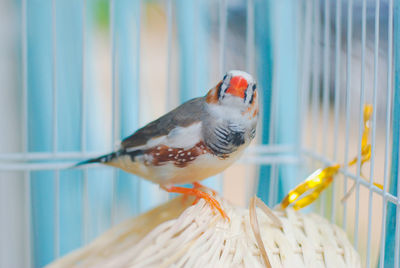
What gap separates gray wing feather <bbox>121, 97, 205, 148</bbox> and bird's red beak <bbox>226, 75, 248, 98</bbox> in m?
0.05

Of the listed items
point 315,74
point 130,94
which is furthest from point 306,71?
point 130,94

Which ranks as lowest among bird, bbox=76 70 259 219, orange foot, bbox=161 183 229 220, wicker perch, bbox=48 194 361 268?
wicker perch, bbox=48 194 361 268

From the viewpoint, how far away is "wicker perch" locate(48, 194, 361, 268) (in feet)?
1.44

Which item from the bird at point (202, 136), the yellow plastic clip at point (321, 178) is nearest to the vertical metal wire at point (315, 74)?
the yellow plastic clip at point (321, 178)

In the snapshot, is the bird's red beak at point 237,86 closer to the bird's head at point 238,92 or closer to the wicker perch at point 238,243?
the bird's head at point 238,92

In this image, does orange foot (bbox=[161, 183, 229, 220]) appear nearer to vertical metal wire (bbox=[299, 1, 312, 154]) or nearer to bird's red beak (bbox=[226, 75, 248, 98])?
bird's red beak (bbox=[226, 75, 248, 98])

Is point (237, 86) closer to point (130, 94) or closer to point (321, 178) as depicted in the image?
point (321, 178)

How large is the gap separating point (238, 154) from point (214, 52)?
1.43ft

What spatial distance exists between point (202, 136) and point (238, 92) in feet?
0.22

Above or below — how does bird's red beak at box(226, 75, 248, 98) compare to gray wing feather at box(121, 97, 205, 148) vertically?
above

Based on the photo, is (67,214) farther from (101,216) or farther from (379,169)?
(379,169)

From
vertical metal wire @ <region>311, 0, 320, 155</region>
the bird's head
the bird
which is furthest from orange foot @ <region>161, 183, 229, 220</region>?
vertical metal wire @ <region>311, 0, 320, 155</region>

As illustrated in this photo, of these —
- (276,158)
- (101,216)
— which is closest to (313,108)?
(276,158)

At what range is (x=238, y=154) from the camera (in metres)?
0.53
